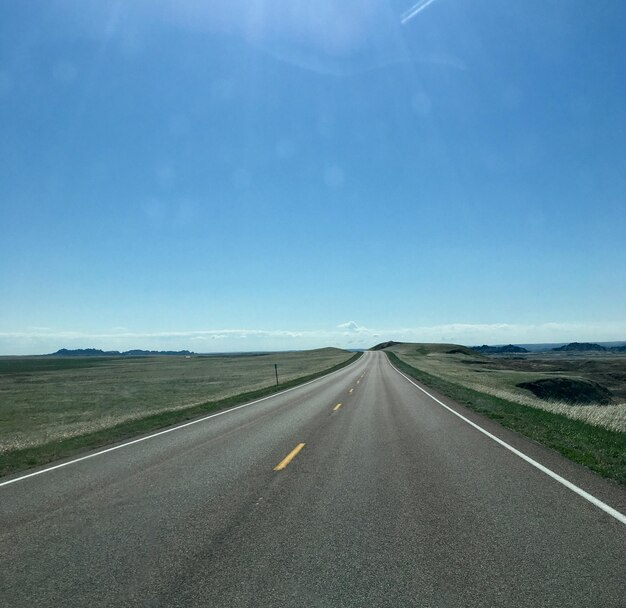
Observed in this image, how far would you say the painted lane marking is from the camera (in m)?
8.73

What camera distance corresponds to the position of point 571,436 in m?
11.8

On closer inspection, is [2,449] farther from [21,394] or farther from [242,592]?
[21,394]

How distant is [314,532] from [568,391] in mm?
40488

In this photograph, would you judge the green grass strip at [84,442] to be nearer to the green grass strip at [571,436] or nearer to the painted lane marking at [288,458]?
the painted lane marking at [288,458]

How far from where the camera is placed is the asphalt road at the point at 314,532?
13.4 feet

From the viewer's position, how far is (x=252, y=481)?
7.79 metres

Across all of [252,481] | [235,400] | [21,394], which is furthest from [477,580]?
[21,394]

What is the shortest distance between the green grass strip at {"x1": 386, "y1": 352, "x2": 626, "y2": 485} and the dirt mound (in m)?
22.0

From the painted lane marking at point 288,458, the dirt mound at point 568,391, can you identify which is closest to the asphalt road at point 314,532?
the painted lane marking at point 288,458

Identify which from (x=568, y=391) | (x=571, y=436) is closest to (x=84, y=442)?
(x=571, y=436)

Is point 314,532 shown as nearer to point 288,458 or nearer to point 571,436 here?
point 288,458

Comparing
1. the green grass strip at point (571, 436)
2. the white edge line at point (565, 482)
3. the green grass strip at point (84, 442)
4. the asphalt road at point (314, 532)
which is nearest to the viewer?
the asphalt road at point (314, 532)

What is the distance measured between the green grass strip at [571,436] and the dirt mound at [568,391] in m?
22.0

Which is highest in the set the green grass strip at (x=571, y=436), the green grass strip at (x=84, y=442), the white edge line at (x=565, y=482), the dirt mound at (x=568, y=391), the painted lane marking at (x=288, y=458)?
the painted lane marking at (x=288, y=458)
